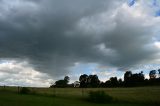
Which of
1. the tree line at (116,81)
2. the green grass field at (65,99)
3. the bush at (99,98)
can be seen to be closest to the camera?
the green grass field at (65,99)

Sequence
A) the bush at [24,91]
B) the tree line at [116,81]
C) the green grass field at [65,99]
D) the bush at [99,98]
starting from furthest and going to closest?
1. the tree line at [116,81]
2. the bush at [24,91]
3. the bush at [99,98]
4. the green grass field at [65,99]

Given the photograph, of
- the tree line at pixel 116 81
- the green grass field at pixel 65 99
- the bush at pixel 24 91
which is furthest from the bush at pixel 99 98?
the tree line at pixel 116 81

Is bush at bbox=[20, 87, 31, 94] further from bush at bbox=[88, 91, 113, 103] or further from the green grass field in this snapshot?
bush at bbox=[88, 91, 113, 103]

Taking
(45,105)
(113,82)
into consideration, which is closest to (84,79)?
(113,82)

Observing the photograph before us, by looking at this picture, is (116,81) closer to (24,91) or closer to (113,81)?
(113,81)

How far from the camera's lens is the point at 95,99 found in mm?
52312

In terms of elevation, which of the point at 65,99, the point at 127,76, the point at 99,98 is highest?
the point at 127,76

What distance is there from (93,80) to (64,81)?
50.3 feet

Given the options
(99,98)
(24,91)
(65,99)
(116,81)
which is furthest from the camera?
(116,81)

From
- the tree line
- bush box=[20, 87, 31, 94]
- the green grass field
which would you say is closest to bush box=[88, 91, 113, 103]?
the green grass field

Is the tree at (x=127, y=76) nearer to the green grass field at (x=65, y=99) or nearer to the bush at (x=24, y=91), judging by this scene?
the green grass field at (x=65, y=99)

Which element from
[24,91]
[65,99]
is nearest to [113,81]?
[24,91]

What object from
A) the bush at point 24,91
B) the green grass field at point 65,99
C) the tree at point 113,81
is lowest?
the green grass field at point 65,99

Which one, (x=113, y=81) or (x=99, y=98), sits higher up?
(x=113, y=81)
